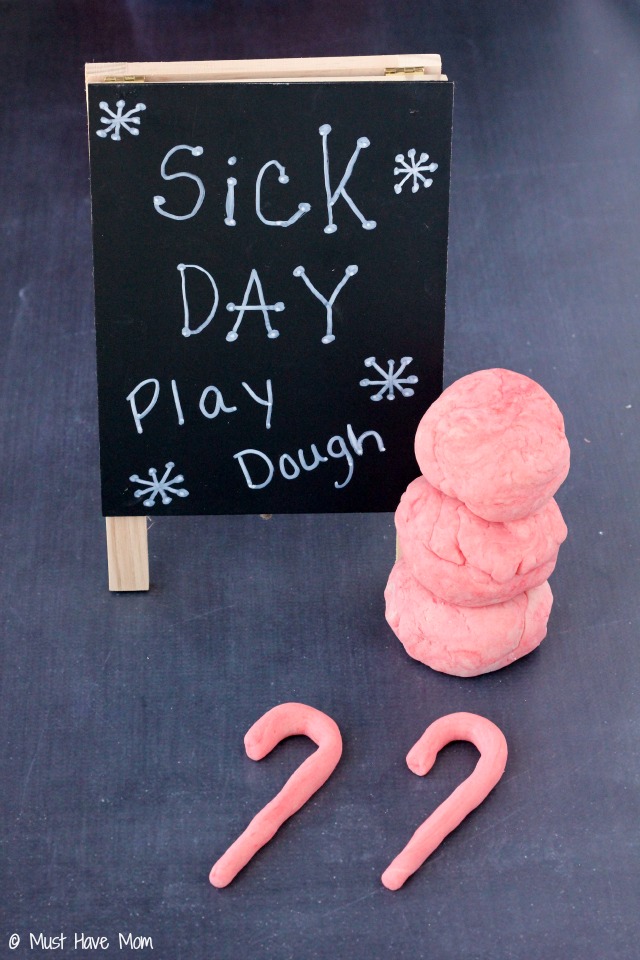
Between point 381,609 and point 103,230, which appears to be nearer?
point 103,230

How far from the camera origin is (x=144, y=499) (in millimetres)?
1769

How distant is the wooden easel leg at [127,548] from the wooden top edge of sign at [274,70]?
579 millimetres

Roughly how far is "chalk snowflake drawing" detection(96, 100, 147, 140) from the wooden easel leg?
513 mm

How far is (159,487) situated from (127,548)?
0.34ft

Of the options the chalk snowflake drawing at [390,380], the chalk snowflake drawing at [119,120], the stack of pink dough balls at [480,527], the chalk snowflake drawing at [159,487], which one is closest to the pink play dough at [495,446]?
the stack of pink dough balls at [480,527]

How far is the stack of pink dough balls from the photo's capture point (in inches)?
60.5

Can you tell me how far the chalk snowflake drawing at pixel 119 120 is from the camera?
5.18 feet

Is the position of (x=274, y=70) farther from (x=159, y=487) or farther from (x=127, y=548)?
(x=127, y=548)

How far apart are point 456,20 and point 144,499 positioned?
158cm

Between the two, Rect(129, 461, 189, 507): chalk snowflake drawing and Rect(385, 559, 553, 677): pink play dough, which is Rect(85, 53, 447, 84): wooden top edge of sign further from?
Rect(385, 559, 553, 677): pink play dough

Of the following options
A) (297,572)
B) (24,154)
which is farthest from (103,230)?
(24,154)

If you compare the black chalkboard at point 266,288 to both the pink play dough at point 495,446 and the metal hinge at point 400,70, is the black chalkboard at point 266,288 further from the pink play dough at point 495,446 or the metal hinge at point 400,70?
the pink play dough at point 495,446

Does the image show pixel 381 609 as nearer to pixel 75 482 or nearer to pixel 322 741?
pixel 322 741

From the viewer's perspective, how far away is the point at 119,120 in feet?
5.20
